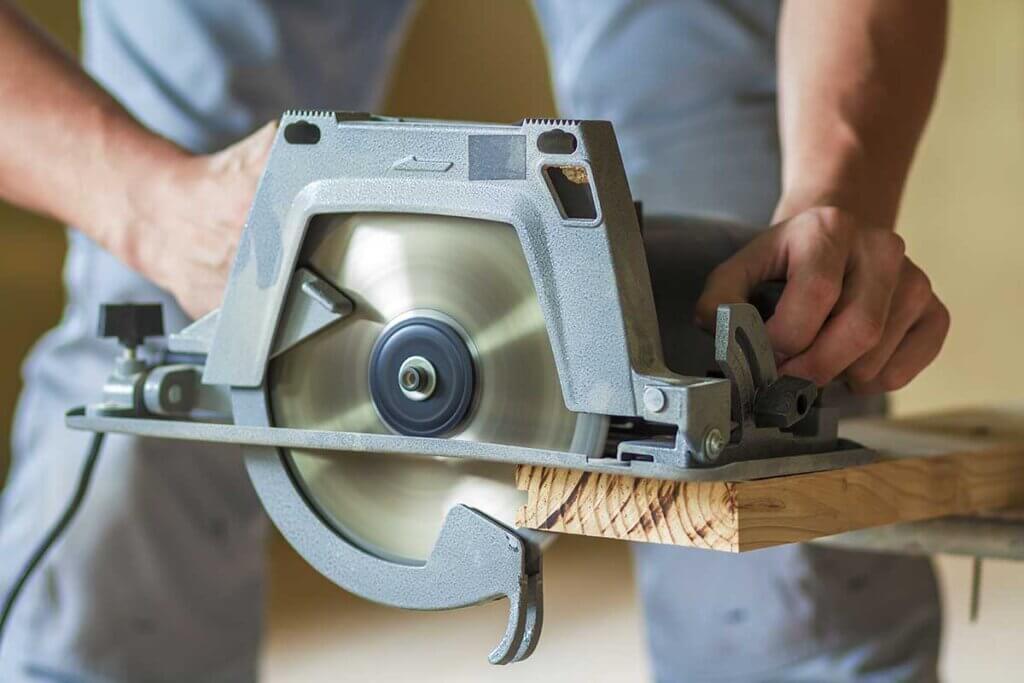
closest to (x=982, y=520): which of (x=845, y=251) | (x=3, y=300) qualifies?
(x=845, y=251)

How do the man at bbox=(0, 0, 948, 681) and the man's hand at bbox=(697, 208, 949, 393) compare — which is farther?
the man at bbox=(0, 0, 948, 681)

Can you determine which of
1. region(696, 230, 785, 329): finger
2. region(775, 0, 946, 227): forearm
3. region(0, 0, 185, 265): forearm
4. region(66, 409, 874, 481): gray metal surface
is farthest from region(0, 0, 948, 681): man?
region(66, 409, 874, 481): gray metal surface

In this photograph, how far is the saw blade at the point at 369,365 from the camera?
0.89 m

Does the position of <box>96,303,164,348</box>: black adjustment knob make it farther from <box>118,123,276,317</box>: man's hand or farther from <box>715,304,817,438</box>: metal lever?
<box>715,304,817,438</box>: metal lever

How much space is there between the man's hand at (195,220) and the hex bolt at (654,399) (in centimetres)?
40

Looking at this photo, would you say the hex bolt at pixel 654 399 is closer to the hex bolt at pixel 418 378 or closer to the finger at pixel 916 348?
the hex bolt at pixel 418 378

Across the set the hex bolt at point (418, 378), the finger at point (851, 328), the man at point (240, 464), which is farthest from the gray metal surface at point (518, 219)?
the man at point (240, 464)

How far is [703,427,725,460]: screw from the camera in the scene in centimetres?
81

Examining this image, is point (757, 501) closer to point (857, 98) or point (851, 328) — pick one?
point (851, 328)

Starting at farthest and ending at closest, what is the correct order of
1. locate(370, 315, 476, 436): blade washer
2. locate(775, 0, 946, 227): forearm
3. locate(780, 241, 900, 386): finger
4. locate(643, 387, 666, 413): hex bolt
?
locate(775, 0, 946, 227): forearm, locate(780, 241, 900, 386): finger, locate(370, 315, 476, 436): blade washer, locate(643, 387, 666, 413): hex bolt

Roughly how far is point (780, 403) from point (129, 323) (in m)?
0.54

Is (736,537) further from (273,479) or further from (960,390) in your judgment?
(960,390)

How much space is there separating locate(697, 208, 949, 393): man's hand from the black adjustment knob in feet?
1.49

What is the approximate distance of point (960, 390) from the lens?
14.4 ft
